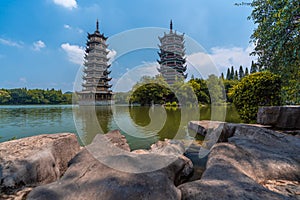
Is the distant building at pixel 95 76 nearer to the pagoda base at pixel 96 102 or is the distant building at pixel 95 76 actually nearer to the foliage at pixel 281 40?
the pagoda base at pixel 96 102

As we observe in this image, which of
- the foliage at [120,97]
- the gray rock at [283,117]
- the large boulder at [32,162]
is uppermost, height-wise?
the foliage at [120,97]

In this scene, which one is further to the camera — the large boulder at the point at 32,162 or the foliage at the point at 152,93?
the foliage at the point at 152,93

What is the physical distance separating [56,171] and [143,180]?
4.15 ft

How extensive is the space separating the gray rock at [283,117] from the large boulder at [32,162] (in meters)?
4.02

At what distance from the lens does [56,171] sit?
6.20 feet

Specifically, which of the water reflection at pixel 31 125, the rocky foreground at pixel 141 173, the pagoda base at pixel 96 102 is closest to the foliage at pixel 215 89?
the pagoda base at pixel 96 102

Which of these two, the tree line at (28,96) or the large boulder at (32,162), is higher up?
the tree line at (28,96)

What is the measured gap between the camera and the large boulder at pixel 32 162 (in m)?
1.55

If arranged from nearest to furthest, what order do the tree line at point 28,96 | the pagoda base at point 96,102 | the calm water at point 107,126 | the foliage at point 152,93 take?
the calm water at point 107,126, the foliage at point 152,93, the pagoda base at point 96,102, the tree line at point 28,96

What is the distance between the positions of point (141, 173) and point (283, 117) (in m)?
3.43

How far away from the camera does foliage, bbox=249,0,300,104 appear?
3.04m

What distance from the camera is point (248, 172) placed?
5.18 ft

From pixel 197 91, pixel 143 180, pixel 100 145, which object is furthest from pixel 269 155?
pixel 197 91

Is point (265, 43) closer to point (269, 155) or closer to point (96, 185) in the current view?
point (269, 155)
